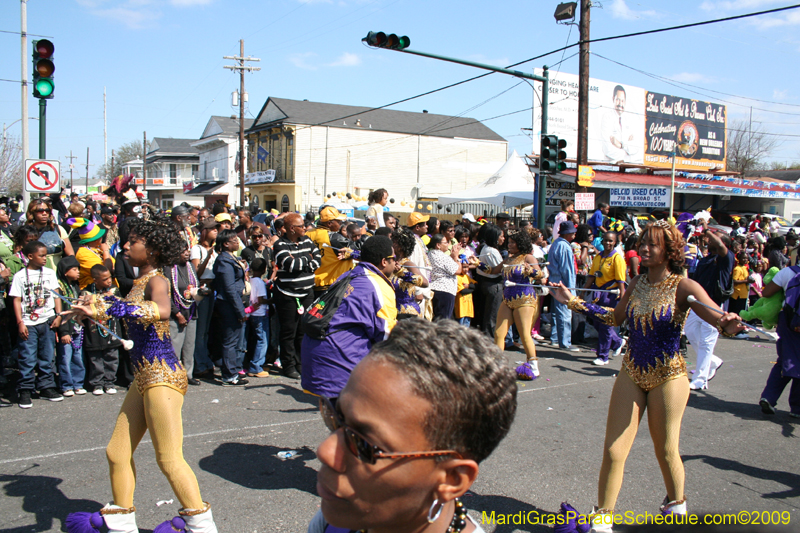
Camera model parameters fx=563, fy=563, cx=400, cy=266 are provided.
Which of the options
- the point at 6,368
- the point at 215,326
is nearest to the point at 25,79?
the point at 6,368

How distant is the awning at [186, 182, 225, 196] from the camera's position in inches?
1989

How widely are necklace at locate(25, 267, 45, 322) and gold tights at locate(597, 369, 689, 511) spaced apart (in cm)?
583

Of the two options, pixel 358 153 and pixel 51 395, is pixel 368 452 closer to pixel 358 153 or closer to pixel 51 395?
pixel 51 395

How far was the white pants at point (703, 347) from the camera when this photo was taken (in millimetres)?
7198

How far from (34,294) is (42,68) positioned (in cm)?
468

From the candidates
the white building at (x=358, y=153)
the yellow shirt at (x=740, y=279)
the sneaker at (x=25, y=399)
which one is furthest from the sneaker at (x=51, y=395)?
the white building at (x=358, y=153)

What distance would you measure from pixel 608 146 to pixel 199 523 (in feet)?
84.3

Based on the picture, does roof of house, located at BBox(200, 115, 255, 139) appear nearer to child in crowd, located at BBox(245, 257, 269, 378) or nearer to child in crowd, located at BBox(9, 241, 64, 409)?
child in crowd, located at BBox(245, 257, 269, 378)

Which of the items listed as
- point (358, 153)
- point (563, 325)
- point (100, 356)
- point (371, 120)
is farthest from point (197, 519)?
point (371, 120)

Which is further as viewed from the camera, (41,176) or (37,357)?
(41,176)

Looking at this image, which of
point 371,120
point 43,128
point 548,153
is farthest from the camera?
point 371,120

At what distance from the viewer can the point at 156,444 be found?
3.30 meters

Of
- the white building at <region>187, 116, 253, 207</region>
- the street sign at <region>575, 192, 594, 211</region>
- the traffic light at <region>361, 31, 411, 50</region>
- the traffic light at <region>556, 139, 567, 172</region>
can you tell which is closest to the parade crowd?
the traffic light at <region>556, 139, 567, 172</region>

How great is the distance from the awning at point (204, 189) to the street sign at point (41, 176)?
42.3 m
